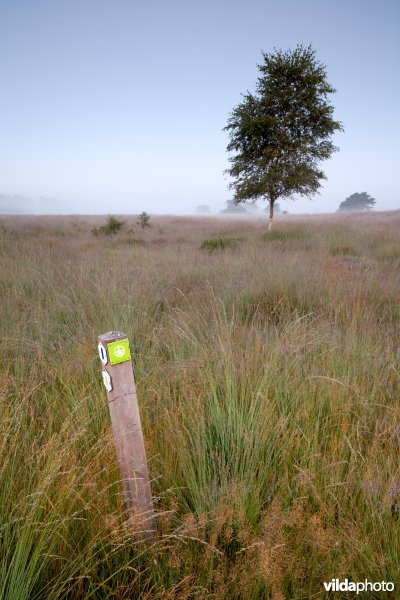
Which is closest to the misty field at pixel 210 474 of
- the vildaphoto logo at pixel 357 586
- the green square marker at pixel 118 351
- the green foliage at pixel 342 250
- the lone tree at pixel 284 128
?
the vildaphoto logo at pixel 357 586

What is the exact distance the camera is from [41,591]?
1182mm

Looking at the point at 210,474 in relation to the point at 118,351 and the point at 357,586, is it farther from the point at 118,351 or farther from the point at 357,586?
the point at 118,351

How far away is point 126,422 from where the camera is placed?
1.25 metres

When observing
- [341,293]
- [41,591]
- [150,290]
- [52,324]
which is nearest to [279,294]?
[341,293]

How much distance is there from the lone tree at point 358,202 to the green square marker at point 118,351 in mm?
102392

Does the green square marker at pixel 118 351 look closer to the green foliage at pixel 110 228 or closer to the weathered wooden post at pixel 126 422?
the weathered wooden post at pixel 126 422

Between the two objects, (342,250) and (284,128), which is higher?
(284,128)

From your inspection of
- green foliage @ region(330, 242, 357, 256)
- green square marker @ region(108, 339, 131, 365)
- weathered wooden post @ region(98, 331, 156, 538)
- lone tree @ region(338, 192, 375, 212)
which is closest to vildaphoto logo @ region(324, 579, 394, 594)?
weathered wooden post @ region(98, 331, 156, 538)

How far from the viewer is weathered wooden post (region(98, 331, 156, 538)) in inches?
45.2

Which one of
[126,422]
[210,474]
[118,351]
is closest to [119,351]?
[118,351]

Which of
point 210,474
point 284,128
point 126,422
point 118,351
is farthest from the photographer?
point 284,128

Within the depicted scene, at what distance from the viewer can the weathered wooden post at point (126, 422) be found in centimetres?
115

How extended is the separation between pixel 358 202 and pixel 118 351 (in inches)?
4164

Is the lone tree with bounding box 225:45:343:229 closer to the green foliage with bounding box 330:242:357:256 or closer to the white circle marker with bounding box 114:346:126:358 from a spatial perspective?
the green foliage with bounding box 330:242:357:256
